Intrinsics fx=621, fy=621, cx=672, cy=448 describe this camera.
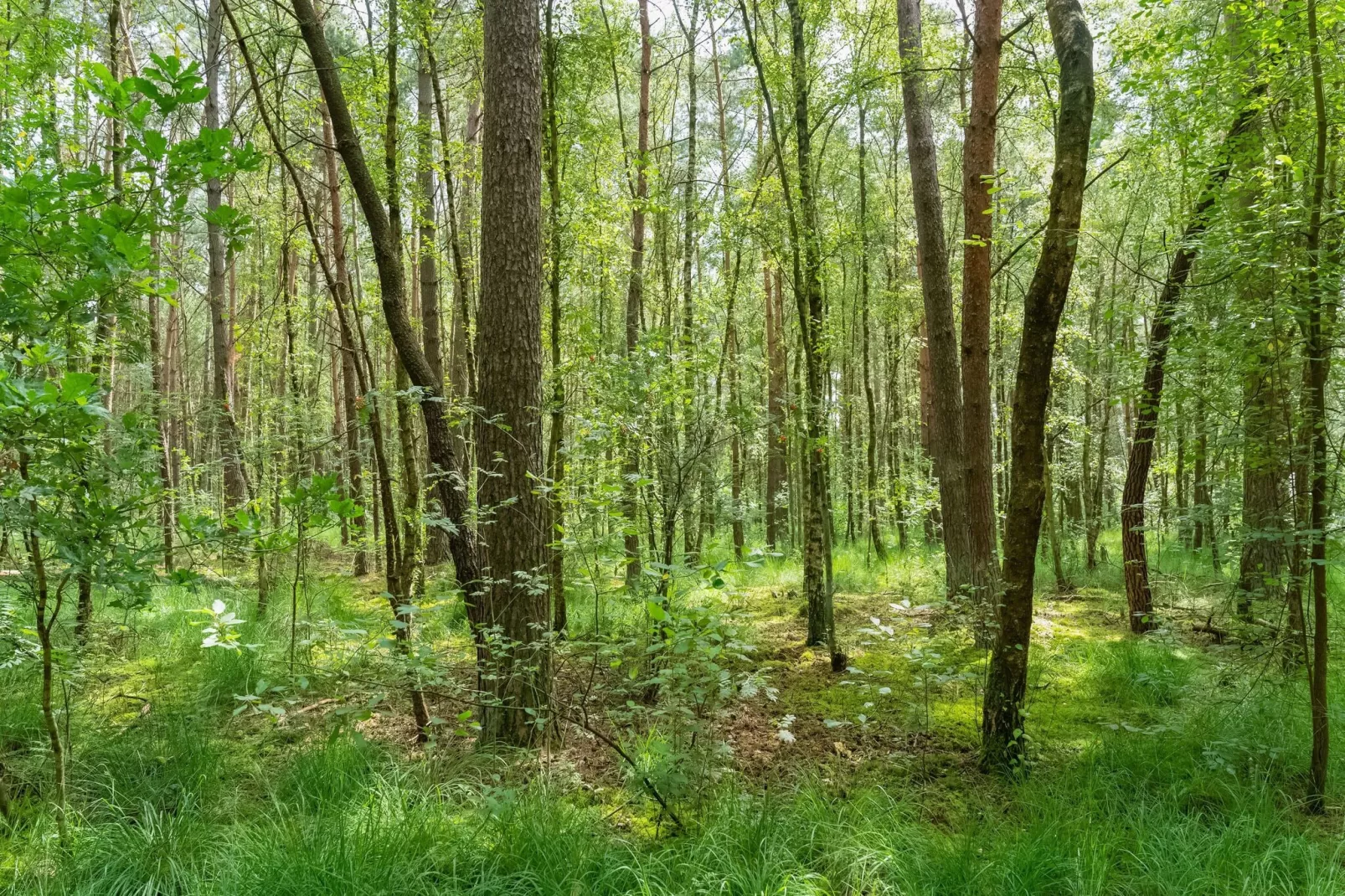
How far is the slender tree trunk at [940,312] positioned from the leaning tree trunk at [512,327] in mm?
4419

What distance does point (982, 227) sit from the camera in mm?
6180

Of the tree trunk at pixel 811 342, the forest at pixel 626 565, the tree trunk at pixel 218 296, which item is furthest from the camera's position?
the tree trunk at pixel 218 296

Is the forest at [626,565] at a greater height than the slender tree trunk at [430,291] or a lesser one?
lesser

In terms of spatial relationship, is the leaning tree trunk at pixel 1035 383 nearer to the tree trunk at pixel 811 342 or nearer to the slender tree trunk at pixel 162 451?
the tree trunk at pixel 811 342

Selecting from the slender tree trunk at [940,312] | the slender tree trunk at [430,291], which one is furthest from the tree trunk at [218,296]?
the slender tree trunk at [940,312]

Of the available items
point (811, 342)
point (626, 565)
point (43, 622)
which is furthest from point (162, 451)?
point (811, 342)

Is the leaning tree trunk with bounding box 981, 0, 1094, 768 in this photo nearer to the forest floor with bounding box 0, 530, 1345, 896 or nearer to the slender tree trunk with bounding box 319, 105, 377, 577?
the forest floor with bounding box 0, 530, 1345, 896

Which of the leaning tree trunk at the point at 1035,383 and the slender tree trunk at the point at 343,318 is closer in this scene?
the leaning tree trunk at the point at 1035,383

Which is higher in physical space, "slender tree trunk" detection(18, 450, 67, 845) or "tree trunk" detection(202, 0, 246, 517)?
"tree trunk" detection(202, 0, 246, 517)

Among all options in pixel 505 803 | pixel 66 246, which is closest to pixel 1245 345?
pixel 505 803

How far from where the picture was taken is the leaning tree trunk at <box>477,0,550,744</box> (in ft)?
12.4

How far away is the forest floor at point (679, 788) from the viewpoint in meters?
2.49

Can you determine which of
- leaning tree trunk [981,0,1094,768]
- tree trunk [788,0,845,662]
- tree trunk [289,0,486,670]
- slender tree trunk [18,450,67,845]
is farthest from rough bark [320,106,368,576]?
leaning tree trunk [981,0,1094,768]

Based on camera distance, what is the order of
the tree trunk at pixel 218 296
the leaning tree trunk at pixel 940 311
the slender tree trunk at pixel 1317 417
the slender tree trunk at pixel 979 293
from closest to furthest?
the slender tree trunk at pixel 1317 417 → the slender tree trunk at pixel 979 293 → the leaning tree trunk at pixel 940 311 → the tree trunk at pixel 218 296
